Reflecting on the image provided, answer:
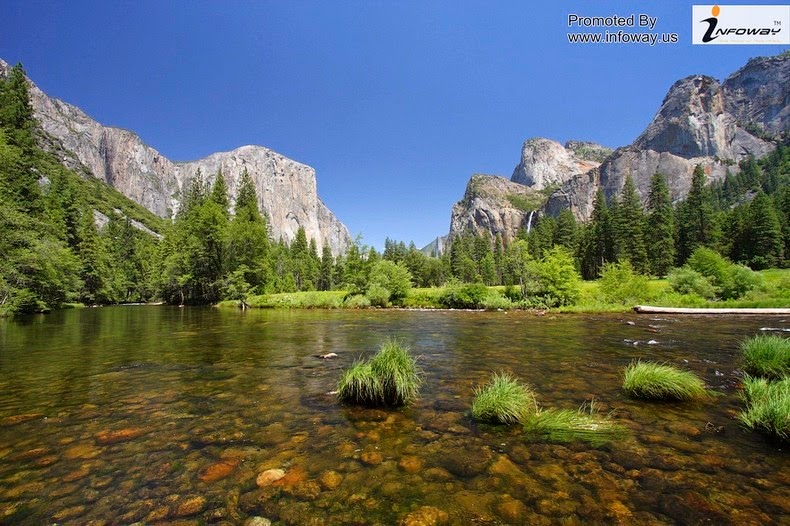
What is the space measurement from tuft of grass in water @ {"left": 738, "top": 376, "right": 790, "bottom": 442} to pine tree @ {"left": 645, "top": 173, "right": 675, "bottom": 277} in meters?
74.1

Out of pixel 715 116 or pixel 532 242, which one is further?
pixel 715 116

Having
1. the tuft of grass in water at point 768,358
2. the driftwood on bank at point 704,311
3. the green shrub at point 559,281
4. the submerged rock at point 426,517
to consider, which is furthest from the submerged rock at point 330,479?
the green shrub at point 559,281

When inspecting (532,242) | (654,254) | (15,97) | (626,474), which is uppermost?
(15,97)

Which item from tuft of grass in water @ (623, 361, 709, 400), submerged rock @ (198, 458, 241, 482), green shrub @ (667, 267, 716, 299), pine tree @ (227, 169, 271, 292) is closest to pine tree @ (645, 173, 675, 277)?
green shrub @ (667, 267, 716, 299)

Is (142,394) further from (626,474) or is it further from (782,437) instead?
(782,437)

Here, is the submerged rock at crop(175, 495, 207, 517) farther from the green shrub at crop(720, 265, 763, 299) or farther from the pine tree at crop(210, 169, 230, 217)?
the pine tree at crop(210, 169, 230, 217)

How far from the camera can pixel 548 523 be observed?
3.64 meters

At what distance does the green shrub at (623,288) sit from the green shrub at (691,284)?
287 centimetres

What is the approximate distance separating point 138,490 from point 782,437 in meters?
8.61

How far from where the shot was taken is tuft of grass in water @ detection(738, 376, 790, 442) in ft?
17.2

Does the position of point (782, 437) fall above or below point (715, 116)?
below

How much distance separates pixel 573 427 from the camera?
5.89 metres

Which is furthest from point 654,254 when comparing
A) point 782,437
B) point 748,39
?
point 782,437

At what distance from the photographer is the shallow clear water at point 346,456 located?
3.88 meters
